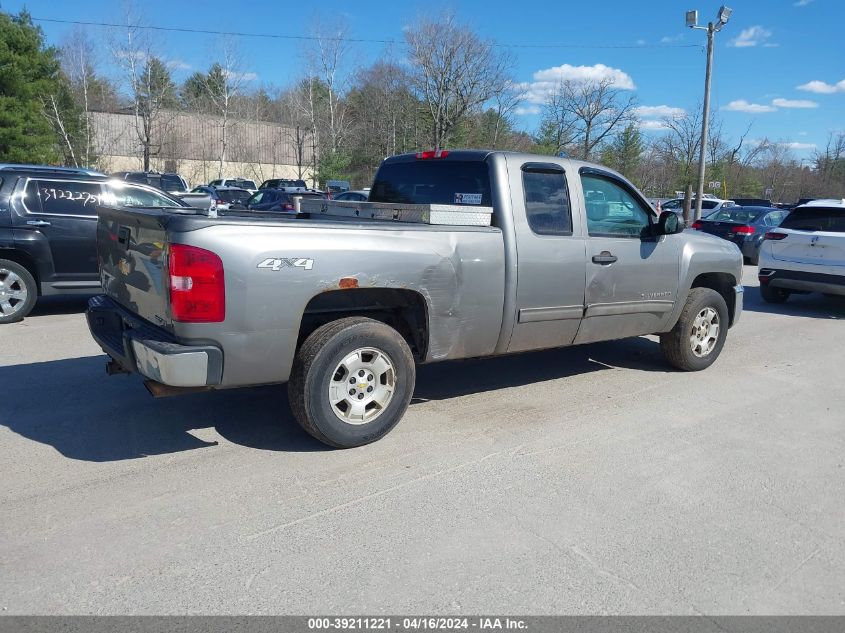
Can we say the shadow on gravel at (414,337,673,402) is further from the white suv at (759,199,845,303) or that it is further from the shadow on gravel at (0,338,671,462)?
the white suv at (759,199,845,303)

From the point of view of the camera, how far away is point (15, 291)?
8.28 metres

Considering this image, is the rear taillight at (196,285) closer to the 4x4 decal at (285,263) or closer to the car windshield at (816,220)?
the 4x4 decal at (285,263)

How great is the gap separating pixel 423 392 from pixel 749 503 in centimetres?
274

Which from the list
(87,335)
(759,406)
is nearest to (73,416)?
(87,335)

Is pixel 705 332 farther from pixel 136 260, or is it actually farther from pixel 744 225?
pixel 744 225

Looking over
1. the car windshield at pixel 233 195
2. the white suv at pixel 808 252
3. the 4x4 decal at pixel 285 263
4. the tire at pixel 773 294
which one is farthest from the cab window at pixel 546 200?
the car windshield at pixel 233 195

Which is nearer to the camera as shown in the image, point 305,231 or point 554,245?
point 305,231

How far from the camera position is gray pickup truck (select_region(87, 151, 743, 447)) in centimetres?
387

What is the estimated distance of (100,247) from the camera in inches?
203

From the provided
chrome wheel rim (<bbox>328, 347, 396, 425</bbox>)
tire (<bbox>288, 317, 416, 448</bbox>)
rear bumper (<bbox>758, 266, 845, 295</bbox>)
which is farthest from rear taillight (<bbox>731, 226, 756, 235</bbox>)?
chrome wheel rim (<bbox>328, 347, 396, 425</bbox>)

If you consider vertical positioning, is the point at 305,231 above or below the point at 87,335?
above

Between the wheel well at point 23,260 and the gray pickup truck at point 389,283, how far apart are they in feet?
13.2

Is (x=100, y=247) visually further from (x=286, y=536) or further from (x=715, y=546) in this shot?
(x=715, y=546)

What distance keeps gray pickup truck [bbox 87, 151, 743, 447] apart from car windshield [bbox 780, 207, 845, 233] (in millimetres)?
5620
